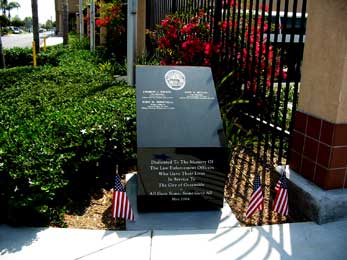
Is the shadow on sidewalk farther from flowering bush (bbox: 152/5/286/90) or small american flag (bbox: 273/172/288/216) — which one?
→ flowering bush (bbox: 152/5/286/90)

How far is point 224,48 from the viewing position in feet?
21.5

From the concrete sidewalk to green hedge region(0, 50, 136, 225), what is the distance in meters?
0.27

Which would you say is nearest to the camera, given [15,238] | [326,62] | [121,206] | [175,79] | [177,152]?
[15,238]

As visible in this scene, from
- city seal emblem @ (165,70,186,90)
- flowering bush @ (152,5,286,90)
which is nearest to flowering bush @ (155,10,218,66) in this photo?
flowering bush @ (152,5,286,90)

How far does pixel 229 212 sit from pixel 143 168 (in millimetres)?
939

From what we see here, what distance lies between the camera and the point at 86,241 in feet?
11.1

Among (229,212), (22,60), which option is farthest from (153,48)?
(229,212)

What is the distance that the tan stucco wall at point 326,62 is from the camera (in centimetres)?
355

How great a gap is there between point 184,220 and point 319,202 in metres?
1.22

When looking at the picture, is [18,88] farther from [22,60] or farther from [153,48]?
[22,60]

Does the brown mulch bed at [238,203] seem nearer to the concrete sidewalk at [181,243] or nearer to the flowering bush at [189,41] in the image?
the concrete sidewalk at [181,243]

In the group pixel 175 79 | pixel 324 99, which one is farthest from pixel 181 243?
pixel 324 99

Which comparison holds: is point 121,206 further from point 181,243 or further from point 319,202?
point 319,202

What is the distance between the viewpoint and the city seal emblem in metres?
4.19
